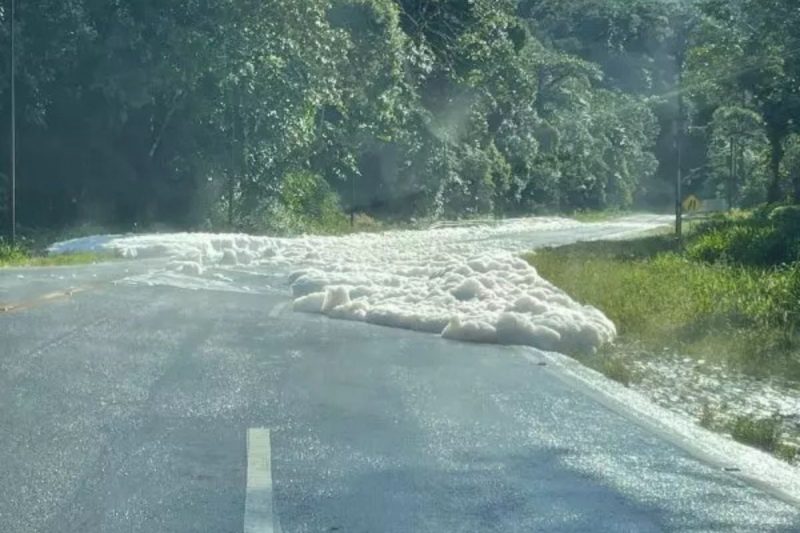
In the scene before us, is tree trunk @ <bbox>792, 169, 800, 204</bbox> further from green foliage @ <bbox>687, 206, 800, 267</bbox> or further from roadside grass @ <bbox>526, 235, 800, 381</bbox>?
roadside grass @ <bbox>526, 235, 800, 381</bbox>

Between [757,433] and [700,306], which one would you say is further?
[700,306]

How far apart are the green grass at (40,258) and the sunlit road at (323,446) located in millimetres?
15011

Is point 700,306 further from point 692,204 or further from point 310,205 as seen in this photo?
point 692,204

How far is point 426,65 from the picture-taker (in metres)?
59.8

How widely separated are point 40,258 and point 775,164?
35.8m

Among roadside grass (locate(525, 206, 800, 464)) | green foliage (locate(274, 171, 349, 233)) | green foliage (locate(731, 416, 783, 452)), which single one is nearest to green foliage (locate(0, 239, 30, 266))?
roadside grass (locate(525, 206, 800, 464))

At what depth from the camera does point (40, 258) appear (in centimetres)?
3169

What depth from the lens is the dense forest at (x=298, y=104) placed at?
41250mm

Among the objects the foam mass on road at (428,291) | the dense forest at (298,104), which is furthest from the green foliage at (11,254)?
the dense forest at (298,104)

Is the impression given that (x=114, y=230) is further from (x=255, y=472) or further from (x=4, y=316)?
(x=255, y=472)

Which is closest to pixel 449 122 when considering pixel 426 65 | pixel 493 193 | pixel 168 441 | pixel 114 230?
pixel 426 65

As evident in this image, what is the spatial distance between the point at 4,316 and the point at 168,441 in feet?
25.3

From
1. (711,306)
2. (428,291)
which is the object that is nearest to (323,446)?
(428,291)

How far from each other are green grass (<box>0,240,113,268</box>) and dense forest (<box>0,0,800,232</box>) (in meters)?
6.84
